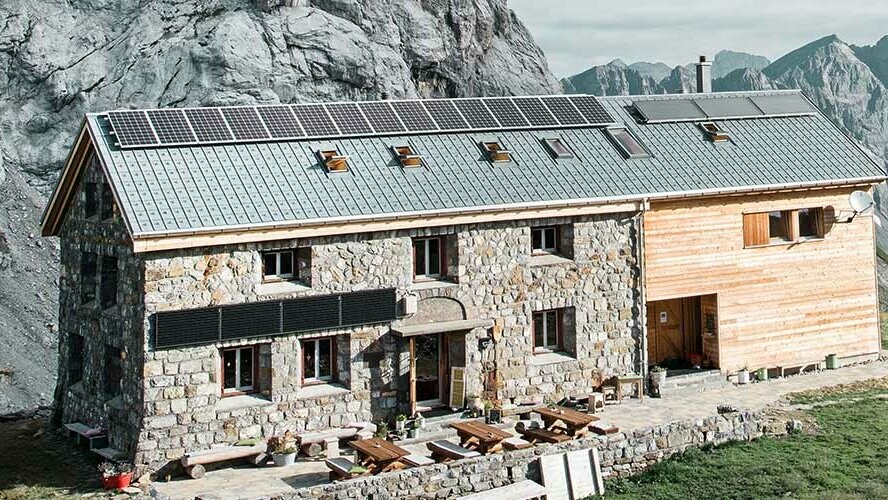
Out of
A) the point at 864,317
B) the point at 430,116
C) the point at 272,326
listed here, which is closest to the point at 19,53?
the point at 430,116

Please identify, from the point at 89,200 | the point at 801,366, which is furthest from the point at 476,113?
the point at 801,366

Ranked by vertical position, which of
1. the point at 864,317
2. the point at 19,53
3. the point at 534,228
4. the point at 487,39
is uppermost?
the point at 487,39

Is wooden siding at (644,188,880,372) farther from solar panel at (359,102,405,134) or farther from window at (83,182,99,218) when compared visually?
window at (83,182,99,218)

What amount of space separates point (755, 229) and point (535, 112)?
686cm

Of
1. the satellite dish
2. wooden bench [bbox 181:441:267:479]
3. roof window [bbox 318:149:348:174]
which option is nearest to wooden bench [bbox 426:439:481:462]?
wooden bench [bbox 181:441:267:479]

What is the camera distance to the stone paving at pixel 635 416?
20.4 meters

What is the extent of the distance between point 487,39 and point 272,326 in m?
57.1

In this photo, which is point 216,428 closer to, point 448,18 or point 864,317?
point 864,317

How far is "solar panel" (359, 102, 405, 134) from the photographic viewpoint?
1044 inches

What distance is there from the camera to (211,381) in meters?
21.9

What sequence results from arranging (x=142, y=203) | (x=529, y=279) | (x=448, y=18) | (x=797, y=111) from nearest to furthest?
1. (x=142, y=203)
2. (x=529, y=279)
3. (x=797, y=111)
4. (x=448, y=18)

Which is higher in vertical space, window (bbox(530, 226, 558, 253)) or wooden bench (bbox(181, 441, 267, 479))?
window (bbox(530, 226, 558, 253))

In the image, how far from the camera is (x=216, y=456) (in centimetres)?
2136

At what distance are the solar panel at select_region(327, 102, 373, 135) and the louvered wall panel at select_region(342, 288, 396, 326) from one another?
451cm
